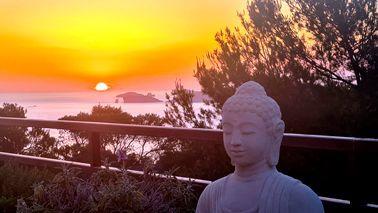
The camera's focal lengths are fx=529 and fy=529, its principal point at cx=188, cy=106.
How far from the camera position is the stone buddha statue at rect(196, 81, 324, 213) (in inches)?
102

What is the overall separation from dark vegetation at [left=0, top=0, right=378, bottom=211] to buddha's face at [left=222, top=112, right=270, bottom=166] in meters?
6.88

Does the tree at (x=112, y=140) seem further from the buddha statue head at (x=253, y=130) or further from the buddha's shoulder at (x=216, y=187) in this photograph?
the buddha statue head at (x=253, y=130)

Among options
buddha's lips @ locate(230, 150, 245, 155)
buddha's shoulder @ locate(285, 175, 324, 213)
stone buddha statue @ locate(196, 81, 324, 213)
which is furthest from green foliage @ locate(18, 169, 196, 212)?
buddha's shoulder @ locate(285, 175, 324, 213)

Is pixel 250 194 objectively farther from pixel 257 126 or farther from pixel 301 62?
pixel 301 62

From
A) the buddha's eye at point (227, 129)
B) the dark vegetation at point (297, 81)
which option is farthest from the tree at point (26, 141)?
the buddha's eye at point (227, 129)

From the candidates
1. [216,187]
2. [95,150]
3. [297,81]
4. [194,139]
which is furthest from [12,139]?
[216,187]

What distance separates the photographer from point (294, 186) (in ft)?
8.57

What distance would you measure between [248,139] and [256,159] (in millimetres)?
113

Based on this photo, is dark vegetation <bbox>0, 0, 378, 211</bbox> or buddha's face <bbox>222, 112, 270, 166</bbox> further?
dark vegetation <bbox>0, 0, 378, 211</bbox>

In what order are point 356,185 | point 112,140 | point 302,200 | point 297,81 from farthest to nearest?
point 112,140 → point 297,81 → point 356,185 → point 302,200

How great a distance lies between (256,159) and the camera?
269cm

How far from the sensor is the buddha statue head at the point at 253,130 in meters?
2.67

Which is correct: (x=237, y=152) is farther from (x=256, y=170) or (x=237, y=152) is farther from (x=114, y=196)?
(x=114, y=196)

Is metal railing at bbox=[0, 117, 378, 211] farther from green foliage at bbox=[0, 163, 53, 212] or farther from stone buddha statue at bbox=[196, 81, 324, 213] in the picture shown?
stone buddha statue at bbox=[196, 81, 324, 213]
